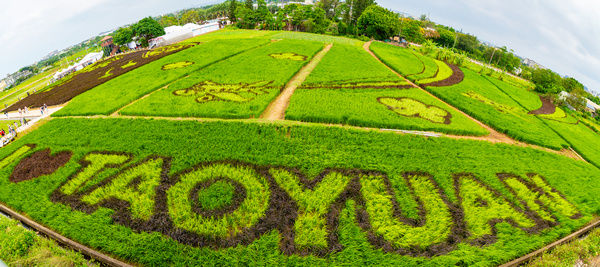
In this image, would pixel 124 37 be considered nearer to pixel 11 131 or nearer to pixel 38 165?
pixel 11 131

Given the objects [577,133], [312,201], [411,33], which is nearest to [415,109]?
[312,201]

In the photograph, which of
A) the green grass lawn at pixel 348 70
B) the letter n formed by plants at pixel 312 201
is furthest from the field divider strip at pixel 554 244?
the green grass lawn at pixel 348 70

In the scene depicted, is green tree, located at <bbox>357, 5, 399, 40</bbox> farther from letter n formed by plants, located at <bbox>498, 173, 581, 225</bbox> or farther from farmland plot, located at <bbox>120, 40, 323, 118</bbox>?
letter n formed by plants, located at <bbox>498, 173, 581, 225</bbox>

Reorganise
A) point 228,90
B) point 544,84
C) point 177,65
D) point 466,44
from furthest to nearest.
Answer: point 466,44 < point 544,84 < point 177,65 < point 228,90

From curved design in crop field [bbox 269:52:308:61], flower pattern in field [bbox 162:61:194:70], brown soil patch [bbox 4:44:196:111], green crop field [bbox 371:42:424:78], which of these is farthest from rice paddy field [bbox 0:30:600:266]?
curved design in crop field [bbox 269:52:308:61]

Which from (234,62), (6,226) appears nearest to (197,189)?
(6,226)

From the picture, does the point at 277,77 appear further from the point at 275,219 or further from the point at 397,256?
the point at 397,256
